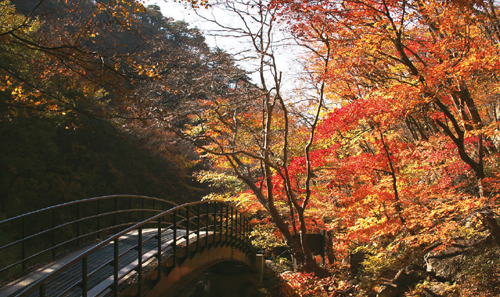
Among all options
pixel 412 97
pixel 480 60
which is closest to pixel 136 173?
pixel 412 97

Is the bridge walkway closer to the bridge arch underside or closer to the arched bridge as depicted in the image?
the arched bridge

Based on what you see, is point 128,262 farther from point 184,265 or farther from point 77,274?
point 184,265

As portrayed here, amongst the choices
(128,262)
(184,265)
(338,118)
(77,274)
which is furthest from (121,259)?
(338,118)

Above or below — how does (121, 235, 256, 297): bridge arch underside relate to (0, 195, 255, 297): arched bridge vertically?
below

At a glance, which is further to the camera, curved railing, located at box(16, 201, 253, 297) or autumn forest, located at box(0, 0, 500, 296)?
autumn forest, located at box(0, 0, 500, 296)

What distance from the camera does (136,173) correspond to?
2164 centimetres

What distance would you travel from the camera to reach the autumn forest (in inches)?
263

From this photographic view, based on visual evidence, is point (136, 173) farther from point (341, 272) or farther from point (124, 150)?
point (341, 272)

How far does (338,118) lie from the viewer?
37.8 feet

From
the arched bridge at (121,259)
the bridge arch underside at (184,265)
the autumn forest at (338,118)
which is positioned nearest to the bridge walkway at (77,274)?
the arched bridge at (121,259)

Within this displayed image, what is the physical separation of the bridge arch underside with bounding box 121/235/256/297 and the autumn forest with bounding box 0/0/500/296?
6.06 ft

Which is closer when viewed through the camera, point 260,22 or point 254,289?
point 260,22

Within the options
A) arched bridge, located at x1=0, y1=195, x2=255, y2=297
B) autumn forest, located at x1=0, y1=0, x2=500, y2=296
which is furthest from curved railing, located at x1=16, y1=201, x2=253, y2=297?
autumn forest, located at x1=0, y1=0, x2=500, y2=296

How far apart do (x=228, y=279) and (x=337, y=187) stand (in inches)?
222
